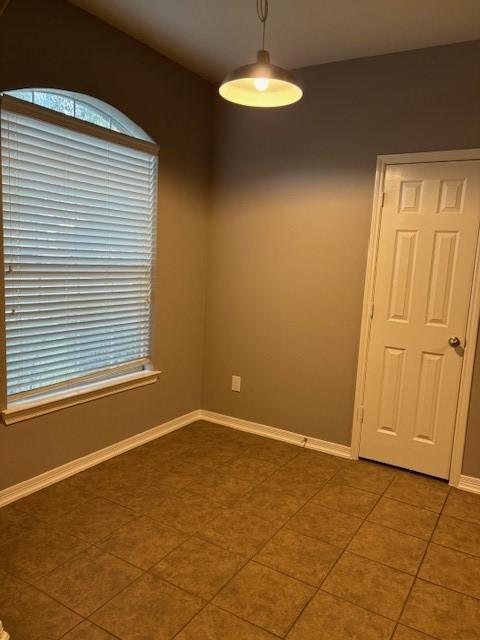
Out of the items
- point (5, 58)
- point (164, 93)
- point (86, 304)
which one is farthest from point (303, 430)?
point (5, 58)

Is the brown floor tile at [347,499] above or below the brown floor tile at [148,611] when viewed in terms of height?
above

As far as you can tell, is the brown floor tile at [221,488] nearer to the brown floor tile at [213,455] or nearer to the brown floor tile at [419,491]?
the brown floor tile at [213,455]

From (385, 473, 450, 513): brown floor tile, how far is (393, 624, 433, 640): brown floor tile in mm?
1028

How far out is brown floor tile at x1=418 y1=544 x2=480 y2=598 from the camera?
2160 mm

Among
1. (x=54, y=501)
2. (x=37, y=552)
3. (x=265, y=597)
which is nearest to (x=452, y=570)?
(x=265, y=597)

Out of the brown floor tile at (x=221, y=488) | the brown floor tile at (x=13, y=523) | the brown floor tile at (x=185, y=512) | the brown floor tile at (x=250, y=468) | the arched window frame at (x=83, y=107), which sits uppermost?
the arched window frame at (x=83, y=107)

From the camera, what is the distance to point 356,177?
328cm

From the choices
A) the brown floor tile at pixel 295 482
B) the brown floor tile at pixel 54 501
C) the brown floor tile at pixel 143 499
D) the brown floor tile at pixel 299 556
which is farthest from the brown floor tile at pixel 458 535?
the brown floor tile at pixel 54 501

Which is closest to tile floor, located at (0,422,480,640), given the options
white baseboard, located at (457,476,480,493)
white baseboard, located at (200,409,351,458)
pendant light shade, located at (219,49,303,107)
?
white baseboard, located at (457,476,480,493)

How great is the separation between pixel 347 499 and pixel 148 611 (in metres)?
1.39

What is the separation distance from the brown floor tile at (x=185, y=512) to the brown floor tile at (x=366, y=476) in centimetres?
90

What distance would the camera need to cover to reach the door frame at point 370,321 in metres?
2.94

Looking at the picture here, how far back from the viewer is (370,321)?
3309 millimetres

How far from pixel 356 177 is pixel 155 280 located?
1.59m
